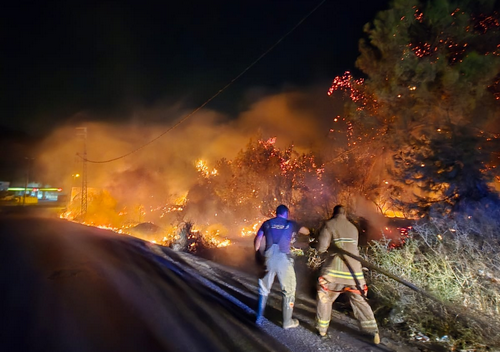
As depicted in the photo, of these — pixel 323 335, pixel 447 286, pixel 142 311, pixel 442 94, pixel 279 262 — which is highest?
pixel 442 94

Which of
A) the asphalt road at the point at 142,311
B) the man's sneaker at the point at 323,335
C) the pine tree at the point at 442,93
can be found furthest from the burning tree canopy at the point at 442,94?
the man's sneaker at the point at 323,335

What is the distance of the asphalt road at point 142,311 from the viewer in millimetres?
4293

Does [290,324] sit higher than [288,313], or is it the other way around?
[288,313]

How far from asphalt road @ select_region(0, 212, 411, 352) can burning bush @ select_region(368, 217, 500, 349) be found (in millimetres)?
688

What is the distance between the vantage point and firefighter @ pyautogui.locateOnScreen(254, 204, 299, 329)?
16.0 feet

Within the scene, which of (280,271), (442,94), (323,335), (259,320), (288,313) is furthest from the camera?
(442,94)

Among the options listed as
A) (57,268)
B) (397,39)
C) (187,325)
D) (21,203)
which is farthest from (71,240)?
(21,203)

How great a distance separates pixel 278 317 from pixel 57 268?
18.7 ft

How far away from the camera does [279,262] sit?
4.95 m

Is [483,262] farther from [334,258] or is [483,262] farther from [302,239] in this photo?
[302,239]

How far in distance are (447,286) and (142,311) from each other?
4477mm

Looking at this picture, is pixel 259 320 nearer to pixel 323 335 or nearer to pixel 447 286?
pixel 323 335

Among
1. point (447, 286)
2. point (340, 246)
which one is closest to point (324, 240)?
point (340, 246)

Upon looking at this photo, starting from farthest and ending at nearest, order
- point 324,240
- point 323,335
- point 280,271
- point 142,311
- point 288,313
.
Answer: point 142,311 → point 280,271 → point 288,313 → point 324,240 → point 323,335
